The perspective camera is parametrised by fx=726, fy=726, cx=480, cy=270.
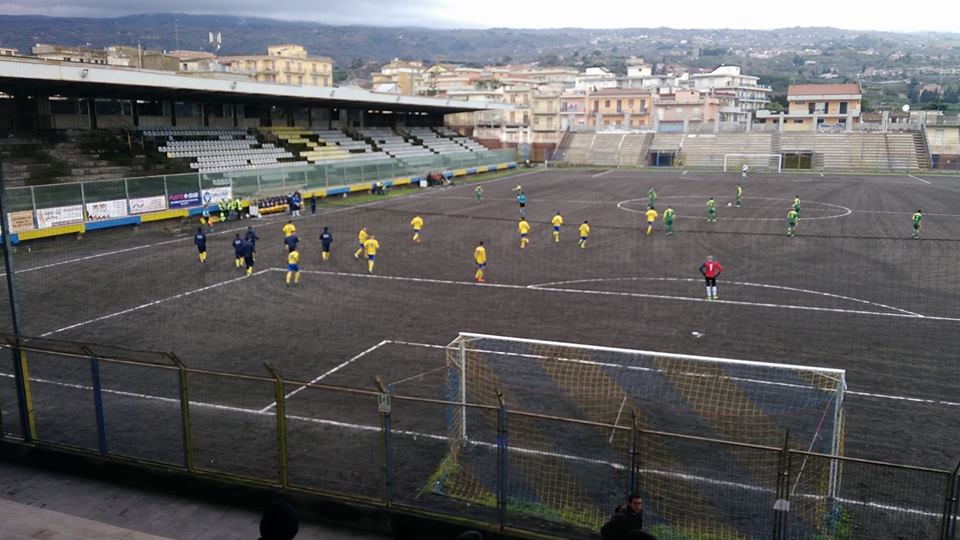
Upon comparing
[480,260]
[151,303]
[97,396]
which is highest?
[97,396]

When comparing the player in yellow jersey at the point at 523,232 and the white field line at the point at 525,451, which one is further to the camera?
the player in yellow jersey at the point at 523,232

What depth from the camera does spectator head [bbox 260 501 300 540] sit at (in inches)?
220

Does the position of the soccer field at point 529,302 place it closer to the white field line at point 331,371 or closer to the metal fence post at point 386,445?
the white field line at point 331,371

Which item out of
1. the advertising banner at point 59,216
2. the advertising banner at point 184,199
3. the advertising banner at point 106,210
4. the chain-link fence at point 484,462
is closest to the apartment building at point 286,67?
the advertising banner at point 184,199

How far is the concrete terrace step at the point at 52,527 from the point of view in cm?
847

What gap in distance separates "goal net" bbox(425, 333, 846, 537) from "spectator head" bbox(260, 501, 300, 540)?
3.55 metres

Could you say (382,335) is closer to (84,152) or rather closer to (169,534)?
(169,534)

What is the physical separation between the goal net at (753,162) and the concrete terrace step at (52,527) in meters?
79.3

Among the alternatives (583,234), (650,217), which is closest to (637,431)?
(583,234)

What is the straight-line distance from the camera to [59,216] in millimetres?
34406

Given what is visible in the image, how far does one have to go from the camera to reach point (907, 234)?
3541 cm

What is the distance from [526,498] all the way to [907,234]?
32.7m

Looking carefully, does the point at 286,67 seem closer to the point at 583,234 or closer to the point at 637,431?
the point at 583,234

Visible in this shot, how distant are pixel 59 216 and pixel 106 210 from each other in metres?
2.60
